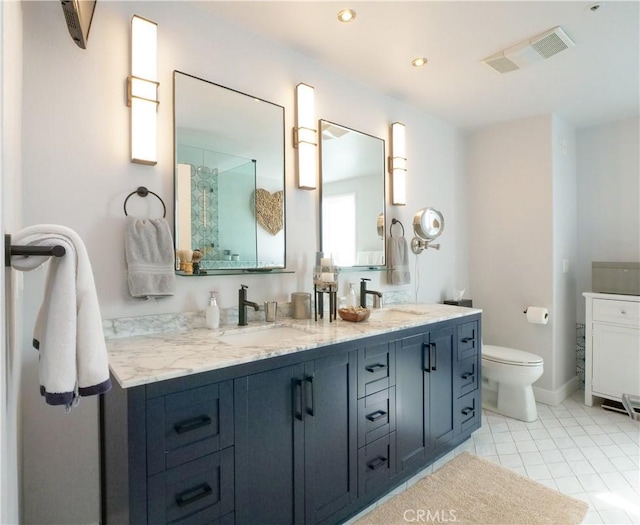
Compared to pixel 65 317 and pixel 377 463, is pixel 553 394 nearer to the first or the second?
pixel 377 463

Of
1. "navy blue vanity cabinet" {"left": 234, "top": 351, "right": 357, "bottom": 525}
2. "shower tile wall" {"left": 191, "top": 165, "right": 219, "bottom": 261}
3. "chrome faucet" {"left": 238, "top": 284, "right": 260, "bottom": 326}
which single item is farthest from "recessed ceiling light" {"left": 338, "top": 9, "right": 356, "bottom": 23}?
Result: "navy blue vanity cabinet" {"left": 234, "top": 351, "right": 357, "bottom": 525}

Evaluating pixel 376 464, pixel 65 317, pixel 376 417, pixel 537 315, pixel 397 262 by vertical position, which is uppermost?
pixel 397 262

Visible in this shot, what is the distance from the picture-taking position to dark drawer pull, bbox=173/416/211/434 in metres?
1.18

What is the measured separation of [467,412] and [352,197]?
162cm

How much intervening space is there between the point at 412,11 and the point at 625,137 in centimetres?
266

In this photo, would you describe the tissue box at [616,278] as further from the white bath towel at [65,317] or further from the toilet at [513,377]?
the white bath towel at [65,317]

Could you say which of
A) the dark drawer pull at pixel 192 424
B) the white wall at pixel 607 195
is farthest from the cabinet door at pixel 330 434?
the white wall at pixel 607 195

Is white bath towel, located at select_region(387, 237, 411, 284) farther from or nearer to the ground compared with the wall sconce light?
nearer to the ground

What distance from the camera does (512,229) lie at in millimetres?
3379

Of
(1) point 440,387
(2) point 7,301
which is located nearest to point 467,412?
(1) point 440,387

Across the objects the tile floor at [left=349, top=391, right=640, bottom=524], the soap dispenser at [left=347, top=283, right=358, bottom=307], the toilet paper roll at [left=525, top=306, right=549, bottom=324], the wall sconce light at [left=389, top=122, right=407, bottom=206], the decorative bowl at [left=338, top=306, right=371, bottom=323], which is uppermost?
the wall sconce light at [left=389, top=122, right=407, bottom=206]

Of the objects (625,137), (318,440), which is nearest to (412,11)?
(318,440)

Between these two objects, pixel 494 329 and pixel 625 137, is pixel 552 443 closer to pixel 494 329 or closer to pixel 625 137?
pixel 494 329

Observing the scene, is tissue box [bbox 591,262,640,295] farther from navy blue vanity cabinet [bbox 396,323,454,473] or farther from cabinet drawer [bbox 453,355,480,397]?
navy blue vanity cabinet [bbox 396,323,454,473]
